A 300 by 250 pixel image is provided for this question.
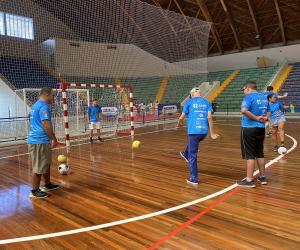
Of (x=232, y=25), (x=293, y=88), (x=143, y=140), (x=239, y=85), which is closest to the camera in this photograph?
(x=143, y=140)

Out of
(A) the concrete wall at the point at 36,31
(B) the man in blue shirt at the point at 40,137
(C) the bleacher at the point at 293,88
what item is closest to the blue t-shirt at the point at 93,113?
(B) the man in blue shirt at the point at 40,137

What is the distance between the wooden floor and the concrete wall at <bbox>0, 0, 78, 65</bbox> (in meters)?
13.7

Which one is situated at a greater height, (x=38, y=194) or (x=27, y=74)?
(x=27, y=74)

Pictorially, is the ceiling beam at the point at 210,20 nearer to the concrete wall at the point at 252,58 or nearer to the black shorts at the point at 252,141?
the concrete wall at the point at 252,58

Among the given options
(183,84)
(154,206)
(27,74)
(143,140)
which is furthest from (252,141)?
(27,74)

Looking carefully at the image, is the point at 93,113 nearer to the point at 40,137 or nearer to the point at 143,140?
the point at 143,140

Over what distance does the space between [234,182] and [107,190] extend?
243cm

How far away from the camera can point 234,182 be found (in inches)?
207

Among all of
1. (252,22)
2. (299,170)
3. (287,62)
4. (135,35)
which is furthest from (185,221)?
(287,62)

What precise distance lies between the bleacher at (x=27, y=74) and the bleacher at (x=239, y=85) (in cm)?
1459

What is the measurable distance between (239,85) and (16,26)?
20142 mm

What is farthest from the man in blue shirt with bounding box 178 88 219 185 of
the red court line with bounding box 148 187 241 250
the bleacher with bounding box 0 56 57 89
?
the bleacher with bounding box 0 56 57 89

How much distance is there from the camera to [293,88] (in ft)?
72.2

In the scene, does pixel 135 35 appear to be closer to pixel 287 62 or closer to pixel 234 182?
pixel 234 182
